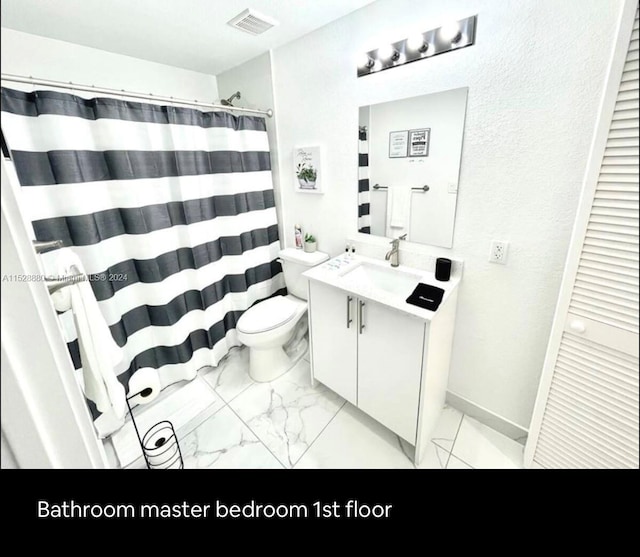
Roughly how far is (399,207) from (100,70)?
206 centimetres

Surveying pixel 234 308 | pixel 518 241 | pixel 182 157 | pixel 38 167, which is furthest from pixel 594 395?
pixel 38 167

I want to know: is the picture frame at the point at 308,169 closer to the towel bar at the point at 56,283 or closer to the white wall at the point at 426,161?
the white wall at the point at 426,161

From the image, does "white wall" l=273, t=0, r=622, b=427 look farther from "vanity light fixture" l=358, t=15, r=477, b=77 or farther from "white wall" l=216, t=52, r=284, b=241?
"white wall" l=216, t=52, r=284, b=241

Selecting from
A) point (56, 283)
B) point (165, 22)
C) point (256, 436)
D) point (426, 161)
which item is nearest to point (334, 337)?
point (256, 436)

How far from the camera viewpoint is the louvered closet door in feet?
2.66

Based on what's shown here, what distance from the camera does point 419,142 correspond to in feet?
4.91

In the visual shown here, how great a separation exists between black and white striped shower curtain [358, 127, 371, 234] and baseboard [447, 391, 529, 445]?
3.82 feet

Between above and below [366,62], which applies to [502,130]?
below

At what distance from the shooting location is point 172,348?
1918 mm

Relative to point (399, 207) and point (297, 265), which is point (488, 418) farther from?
point (297, 265)

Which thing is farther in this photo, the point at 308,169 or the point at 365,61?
the point at 308,169

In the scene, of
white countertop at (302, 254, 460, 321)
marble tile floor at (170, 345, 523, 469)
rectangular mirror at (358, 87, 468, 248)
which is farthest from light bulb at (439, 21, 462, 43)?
marble tile floor at (170, 345, 523, 469)

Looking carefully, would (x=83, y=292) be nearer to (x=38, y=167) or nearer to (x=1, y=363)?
(x=1, y=363)

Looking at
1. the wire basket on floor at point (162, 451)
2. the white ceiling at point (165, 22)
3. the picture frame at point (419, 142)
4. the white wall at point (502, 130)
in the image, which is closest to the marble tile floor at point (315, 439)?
the wire basket on floor at point (162, 451)
